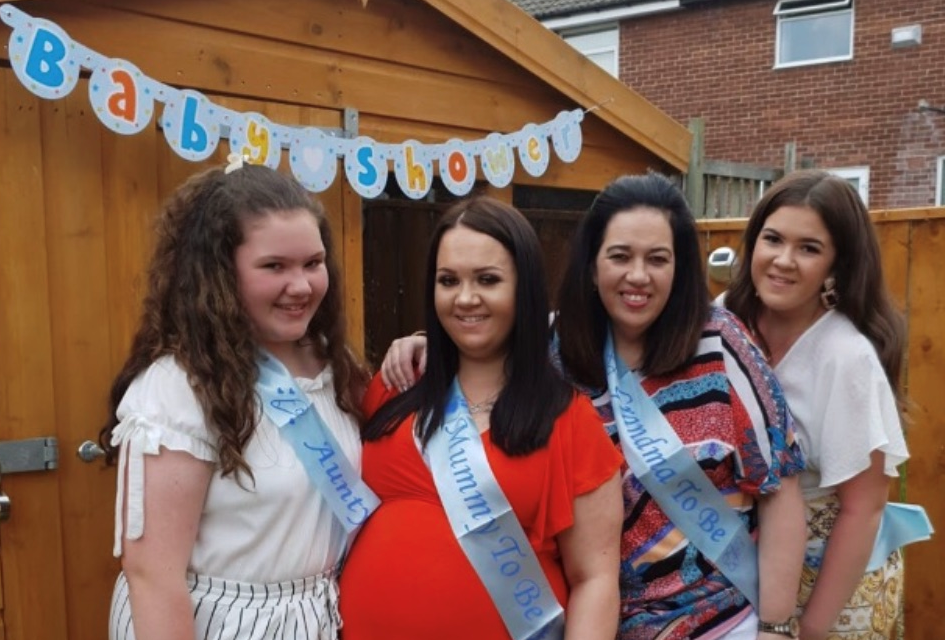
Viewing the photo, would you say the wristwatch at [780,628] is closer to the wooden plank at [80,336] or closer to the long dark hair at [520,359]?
the long dark hair at [520,359]

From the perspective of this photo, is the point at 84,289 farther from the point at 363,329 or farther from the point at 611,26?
the point at 611,26

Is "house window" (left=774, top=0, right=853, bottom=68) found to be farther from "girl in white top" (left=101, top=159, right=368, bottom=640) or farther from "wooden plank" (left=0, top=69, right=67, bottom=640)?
"girl in white top" (left=101, top=159, right=368, bottom=640)

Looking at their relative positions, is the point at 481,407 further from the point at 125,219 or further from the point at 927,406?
the point at 927,406

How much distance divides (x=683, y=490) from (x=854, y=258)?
0.72 metres

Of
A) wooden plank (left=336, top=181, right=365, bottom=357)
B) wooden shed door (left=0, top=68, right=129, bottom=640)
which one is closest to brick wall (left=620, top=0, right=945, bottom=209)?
wooden plank (left=336, top=181, right=365, bottom=357)

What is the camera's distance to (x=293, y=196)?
183cm

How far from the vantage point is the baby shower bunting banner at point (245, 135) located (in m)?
2.52

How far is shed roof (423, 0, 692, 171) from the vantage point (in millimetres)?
3814

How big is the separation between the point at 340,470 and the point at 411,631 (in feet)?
1.22

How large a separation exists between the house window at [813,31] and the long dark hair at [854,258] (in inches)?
420

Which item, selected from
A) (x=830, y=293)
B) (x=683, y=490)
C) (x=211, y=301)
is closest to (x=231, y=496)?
(x=211, y=301)

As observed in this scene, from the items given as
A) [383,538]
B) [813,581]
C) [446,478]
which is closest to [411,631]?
[383,538]

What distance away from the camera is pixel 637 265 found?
1898 millimetres

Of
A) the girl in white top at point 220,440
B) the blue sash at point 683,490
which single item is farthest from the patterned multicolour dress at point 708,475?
the girl in white top at point 220,440
